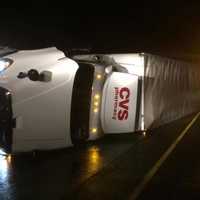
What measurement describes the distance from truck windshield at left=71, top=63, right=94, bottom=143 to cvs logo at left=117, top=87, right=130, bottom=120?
967 millimetres

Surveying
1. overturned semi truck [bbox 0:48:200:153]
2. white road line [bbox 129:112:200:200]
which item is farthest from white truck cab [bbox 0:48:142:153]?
white road line [bbox 129:112:200:200]

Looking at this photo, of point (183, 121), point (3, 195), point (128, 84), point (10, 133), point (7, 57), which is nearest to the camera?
point (3, 195)

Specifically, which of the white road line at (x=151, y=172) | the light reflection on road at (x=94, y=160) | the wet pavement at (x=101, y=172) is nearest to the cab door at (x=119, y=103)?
the wet pavement at (x=101, y=172)

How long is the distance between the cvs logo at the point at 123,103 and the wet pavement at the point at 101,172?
628 mm

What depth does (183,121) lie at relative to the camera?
58.5 ft

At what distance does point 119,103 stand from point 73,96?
176 centimetres

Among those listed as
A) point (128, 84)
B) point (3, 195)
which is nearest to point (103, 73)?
point (128, 84)

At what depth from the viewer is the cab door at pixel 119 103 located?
11672 millimetres

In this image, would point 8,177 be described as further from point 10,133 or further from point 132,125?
point 132,125

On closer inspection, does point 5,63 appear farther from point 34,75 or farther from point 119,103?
point 119,103

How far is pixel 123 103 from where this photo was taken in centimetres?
1188

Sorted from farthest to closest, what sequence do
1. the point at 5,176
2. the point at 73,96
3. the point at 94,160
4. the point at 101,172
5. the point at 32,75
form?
the point at 73,96, the point at 94,160, the point at 32,75, the point at 101,172, the point at 5,176

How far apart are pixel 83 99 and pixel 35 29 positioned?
153ft

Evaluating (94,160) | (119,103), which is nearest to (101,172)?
(94,160)
